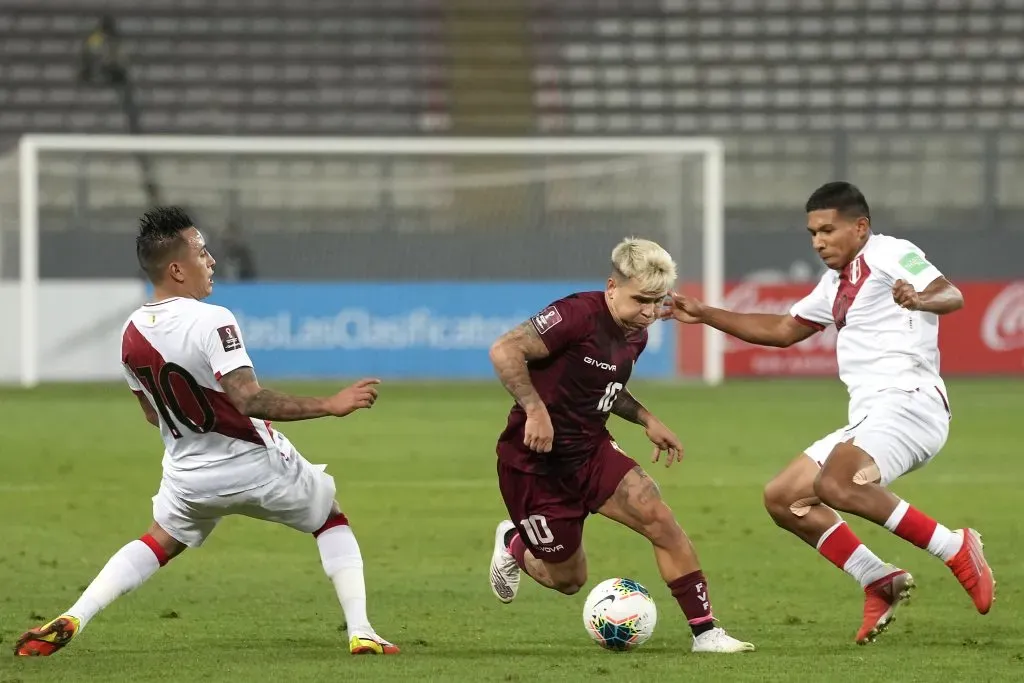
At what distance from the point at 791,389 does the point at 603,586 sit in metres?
14.7

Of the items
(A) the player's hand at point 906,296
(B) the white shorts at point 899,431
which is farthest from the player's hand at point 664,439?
(A) the player's hand at point 906,296

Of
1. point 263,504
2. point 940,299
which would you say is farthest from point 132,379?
point 940,299

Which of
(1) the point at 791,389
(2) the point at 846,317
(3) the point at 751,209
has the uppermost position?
(2) the point at 846,317

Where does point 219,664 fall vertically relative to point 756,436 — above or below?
above

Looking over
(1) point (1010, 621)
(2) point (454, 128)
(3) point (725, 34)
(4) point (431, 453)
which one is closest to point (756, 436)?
(4) point (431, 453)

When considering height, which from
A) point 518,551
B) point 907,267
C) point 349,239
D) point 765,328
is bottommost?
point 349,239

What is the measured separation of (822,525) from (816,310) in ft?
3.20

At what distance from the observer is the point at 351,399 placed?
570 cm

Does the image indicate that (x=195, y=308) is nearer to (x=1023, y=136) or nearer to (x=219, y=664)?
(x=219, y=664)

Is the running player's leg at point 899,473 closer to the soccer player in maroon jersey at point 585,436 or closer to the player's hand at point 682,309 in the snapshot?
the soccer player in maroon jersey at point 585,436

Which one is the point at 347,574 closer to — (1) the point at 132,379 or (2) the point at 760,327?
(1) the point at 132,379

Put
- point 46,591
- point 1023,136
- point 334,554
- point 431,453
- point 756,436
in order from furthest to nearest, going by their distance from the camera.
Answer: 1. point 1023,136
2. point 756,436
3. point 431,453
4. point 46,591
5. point 334,554

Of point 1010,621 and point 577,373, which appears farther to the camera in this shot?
point 1010,621

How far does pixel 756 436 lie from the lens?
49.5ft
